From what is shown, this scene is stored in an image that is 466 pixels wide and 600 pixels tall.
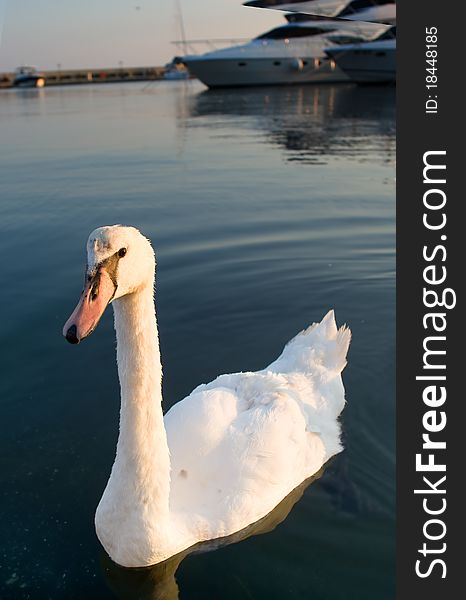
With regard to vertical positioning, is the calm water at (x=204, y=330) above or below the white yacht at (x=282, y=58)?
below

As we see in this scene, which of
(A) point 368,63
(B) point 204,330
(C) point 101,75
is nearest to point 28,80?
(C) point 101,75

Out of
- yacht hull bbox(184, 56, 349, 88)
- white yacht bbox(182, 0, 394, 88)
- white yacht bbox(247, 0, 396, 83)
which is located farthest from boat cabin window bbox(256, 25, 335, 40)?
white yacht bbox(247, 0, 396, 83)

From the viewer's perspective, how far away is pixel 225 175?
18109mm

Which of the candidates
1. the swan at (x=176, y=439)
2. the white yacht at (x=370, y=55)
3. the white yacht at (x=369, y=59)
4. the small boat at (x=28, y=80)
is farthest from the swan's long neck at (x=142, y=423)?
the small boat at (x=28, y=80)

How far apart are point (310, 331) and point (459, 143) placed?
110 inches

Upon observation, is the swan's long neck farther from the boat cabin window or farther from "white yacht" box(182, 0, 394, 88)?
the boat cabin window

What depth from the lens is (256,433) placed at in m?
5.26

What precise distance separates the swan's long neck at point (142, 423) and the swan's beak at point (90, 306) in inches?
24.4

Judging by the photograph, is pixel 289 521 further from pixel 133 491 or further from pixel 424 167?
pixel 424 167

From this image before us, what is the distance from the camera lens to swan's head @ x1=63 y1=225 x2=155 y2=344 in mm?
3555

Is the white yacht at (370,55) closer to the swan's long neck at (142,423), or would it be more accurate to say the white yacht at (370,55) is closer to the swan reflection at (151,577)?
the swan's long neck at (142,423)

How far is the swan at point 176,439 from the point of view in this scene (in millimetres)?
3842

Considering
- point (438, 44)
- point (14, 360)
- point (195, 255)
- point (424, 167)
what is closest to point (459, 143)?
point (424, 167)

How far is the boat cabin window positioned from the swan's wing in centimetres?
6673
